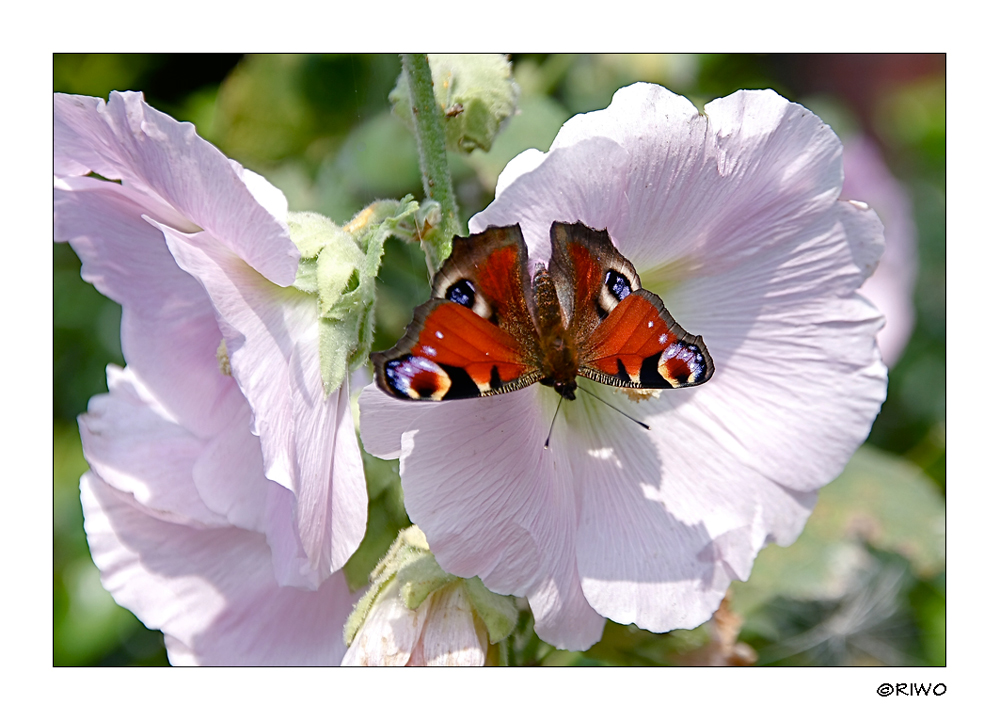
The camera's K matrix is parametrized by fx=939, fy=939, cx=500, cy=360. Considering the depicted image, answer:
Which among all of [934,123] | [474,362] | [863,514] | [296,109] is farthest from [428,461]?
[934,123]

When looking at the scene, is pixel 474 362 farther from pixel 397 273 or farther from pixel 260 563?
pixel 397 273

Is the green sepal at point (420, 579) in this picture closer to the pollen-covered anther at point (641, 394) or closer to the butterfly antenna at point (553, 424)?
the butterfly antenna at point (553, 424)

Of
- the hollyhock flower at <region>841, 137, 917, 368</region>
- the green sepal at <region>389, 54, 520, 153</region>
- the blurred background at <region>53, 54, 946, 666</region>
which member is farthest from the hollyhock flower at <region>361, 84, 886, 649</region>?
the hollyhock flower at <region>841, 137, 917, 368</region>

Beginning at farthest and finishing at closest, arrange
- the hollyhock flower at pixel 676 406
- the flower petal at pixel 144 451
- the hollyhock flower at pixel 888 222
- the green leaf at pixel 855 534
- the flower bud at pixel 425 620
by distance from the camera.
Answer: the hollyhock flower at pixel 888 222 < the green leaf at pixel 855 534 < the flower petal at pixel 144 451 < the flower bud at pixel 425 620 < the hollyhock flower at pixel 676 406

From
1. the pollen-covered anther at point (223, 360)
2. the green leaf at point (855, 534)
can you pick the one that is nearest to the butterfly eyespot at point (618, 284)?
the pollen-covered anther at point (223, 360)

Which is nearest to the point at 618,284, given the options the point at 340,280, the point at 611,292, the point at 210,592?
the point at 611,292

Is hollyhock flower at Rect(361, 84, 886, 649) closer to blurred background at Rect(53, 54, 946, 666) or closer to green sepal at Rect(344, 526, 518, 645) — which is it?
green sepal at Rect(344, 526, 518, 645)

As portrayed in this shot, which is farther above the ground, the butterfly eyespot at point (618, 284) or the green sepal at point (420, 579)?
the butterfly eyespot at point (618, 284)
